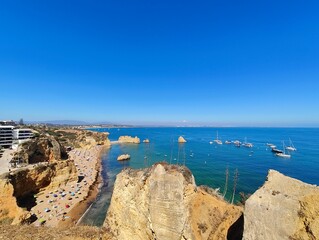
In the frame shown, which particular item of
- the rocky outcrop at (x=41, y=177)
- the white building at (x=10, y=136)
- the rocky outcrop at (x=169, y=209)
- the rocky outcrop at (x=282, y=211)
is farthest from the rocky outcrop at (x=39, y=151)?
the rocky outcrop at (x=282, y=211)

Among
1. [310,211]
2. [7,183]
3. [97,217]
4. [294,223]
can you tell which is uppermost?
[310,211]

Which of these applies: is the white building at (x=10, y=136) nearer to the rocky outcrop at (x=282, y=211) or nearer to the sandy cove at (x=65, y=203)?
the sandy cove at (x=65, y=203)

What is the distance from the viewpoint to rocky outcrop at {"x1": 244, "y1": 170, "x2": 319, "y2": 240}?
7594 mm

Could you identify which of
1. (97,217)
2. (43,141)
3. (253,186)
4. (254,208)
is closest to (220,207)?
(254,208)

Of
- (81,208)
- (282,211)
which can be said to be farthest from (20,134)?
(282,211)

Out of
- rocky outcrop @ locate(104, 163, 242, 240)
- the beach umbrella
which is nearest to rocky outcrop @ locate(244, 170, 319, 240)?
rocky outcrop @ locate(104, 163, 242, 240)

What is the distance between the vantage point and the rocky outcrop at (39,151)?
1549 inches

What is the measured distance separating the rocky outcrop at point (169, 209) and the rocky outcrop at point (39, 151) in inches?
1334

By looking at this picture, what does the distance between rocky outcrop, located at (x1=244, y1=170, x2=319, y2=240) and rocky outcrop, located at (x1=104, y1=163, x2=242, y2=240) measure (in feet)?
10.8

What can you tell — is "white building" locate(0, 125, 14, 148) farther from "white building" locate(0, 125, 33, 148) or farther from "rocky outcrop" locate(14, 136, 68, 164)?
"rocky outcrop" locate(14, 136, 68, 164)

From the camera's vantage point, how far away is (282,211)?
8086mm

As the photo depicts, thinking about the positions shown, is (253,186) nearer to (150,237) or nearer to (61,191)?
(150,237)

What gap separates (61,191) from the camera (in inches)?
1491

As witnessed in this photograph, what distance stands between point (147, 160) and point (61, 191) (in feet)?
126
